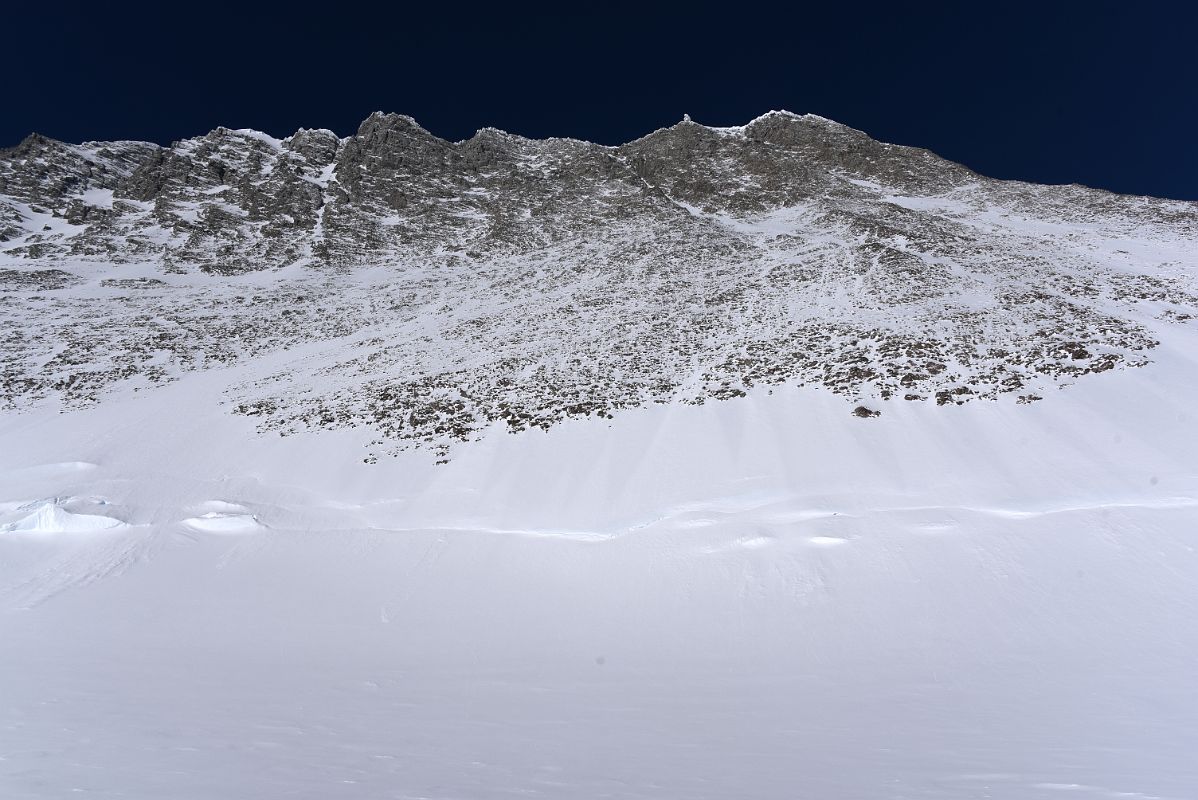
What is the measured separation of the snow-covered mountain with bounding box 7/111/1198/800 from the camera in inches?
202

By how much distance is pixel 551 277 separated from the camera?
3672cm

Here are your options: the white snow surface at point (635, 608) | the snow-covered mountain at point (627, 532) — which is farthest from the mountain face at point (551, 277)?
the white snow surface at point (635, 608)

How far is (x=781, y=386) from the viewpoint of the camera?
17562mm

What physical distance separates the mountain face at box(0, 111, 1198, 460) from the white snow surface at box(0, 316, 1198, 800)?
241cm

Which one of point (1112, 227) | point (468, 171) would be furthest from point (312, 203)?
point (1112, 227)

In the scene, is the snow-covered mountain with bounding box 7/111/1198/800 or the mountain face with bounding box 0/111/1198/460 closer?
the snow-covered mountain with bounding box 7/111/1198/800

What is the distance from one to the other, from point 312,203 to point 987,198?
6778 cm

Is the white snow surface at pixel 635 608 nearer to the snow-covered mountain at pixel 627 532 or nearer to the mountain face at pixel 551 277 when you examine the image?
the snow-covered mountain at pixel 627 532

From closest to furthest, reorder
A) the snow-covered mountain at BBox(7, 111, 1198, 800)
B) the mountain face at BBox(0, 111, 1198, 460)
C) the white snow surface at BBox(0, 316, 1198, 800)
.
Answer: the white snow surface at BBox(0, 316, 1198, 800), the snow-covered mountain at BBox(7, 111, 1198, 800), the mountain face at BBox(0, 111, 1198, 460)

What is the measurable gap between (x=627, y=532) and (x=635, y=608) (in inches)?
109

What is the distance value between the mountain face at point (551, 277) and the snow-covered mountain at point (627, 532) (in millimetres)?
332

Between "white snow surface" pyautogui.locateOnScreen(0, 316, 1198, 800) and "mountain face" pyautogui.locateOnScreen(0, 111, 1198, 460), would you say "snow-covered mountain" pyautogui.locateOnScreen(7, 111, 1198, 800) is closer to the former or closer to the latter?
"white snow surface" pyautogui.locateOnScreen(0, 316, 1198, 800)

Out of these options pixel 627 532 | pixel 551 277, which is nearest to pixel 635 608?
pixel 627 532

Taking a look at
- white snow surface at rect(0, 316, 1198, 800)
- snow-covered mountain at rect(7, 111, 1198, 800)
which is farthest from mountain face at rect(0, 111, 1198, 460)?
white snow surface at rect(0, 316, 1198, 800)
